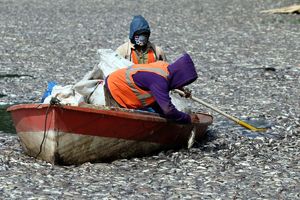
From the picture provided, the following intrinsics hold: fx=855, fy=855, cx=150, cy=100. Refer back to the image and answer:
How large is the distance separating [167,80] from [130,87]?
595mm

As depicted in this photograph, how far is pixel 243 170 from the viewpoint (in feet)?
39.3

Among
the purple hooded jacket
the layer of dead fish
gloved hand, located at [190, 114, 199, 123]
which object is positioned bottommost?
the layer of dead fish

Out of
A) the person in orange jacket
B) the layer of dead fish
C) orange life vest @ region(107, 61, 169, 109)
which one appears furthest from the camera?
the person in orange jacket

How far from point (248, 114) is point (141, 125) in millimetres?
4912

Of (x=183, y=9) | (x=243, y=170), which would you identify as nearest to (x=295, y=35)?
(x=183, y=9)

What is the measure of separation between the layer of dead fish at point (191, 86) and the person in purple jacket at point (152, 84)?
2.72 ft

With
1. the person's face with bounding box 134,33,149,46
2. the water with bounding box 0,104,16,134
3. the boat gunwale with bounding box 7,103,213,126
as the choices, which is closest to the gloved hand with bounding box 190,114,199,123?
the boat gunwale with bounding box 7,103,213,126

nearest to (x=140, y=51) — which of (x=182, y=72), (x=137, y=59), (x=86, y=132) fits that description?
(x=137, y=59)

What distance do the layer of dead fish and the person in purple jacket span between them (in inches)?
32.7

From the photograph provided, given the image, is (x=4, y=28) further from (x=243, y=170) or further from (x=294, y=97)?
(x=243, y=170)

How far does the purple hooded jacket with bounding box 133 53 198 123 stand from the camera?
461 inches

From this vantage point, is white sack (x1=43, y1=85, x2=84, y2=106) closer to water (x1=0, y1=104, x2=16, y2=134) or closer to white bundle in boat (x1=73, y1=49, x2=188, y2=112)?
white bundle in boat (x1=73, y1=49, x2=188, y2=112)

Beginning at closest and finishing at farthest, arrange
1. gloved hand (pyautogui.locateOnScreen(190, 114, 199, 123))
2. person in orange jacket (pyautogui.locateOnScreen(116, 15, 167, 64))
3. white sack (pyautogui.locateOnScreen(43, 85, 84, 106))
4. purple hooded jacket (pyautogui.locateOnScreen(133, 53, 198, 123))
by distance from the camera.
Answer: purple hooded jacket (pyautogui.locateOnScreen(133, 53, 198, 123))
white sack (pyautogui.locateOnScreen(43, 85, 84, 106))
gloved hand (pyautogui.locateOnScreen(190, 114, 199, 123))
person in orange jacket (pyautogui.locateOnScreen(116, 15, 167, 64))

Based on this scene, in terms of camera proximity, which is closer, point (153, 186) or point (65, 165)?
point (153, 186)
